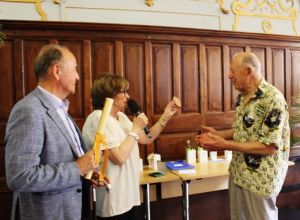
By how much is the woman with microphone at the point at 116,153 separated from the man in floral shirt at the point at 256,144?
0.58 meters

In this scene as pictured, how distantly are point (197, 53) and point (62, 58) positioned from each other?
2349mm

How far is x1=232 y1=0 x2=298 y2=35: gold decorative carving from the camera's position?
3.90m

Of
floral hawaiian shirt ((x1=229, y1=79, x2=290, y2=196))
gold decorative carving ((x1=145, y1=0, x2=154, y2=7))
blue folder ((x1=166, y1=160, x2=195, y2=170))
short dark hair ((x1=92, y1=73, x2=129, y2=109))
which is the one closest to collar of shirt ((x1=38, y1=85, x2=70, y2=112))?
short dark hair ((x1=92, y1=73, x2=129, y2=109))

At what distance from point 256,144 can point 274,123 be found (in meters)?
0.17

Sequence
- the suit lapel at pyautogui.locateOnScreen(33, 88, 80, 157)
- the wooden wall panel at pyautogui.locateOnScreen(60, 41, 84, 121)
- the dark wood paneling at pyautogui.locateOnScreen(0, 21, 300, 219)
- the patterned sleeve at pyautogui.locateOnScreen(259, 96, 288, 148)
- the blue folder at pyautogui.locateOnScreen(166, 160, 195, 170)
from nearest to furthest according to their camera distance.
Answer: the suit lapel at pyautogui.locateOnScreen(33, 88, 80, 157), the patterned sleeve at pyautogui.locateOnScreen(259, 96, 288, 148), the blue folder at pyautogui.locateOnScreen(166, 160, 195, 170), the dark wood paneling at pyautogui.locateOnScreen(0, 21, 300, 219), the wooden wall panel at pyautogui.locateOnScreen(60, 41, 84, 121)

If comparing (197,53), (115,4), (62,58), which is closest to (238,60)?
(62,58)

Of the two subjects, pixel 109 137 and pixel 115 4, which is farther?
pixel 115 4

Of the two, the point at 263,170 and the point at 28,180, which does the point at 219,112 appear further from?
the point at 28,180

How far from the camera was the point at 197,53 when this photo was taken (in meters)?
3.47

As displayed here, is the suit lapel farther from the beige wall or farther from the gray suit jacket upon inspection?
the beige wall

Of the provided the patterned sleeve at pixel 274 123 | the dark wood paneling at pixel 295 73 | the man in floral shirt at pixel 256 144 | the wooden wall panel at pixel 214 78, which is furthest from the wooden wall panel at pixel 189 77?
the patterned sleeve at pixel 274 123

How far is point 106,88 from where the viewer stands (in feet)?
5.90

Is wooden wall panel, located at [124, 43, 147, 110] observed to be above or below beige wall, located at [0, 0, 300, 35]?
below

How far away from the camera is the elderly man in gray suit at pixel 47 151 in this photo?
119cm
